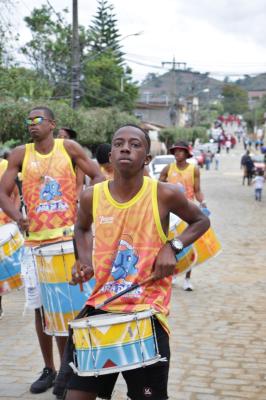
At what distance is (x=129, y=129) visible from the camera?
146 inches

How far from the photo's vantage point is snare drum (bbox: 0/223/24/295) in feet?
19.6

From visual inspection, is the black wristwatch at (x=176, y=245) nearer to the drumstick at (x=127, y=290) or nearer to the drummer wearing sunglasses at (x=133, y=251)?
the drummer wearing sunglasses at (x=133, y=251)

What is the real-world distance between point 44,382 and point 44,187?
151 centimetres

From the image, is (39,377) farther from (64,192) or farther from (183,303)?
(183,303)

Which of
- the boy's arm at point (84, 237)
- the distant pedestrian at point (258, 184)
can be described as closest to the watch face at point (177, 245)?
the boy's arm at point (84, 237)

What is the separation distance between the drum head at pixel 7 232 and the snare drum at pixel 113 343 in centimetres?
269

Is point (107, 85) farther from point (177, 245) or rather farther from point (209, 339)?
point (177, 245)

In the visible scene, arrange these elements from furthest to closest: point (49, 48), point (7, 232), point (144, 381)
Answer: point (49, 48) → point (7, 232) → point (144, 381)

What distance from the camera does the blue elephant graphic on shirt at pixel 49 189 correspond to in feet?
17.6

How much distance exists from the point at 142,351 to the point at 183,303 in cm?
514

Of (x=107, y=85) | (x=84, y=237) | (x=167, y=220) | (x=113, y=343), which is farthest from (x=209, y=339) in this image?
(x=107, y=85)

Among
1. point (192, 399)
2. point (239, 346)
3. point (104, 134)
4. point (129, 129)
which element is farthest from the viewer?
point (104, 134)

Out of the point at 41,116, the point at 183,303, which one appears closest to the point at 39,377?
the point at 41,116

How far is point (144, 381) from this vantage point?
11.5 feet
